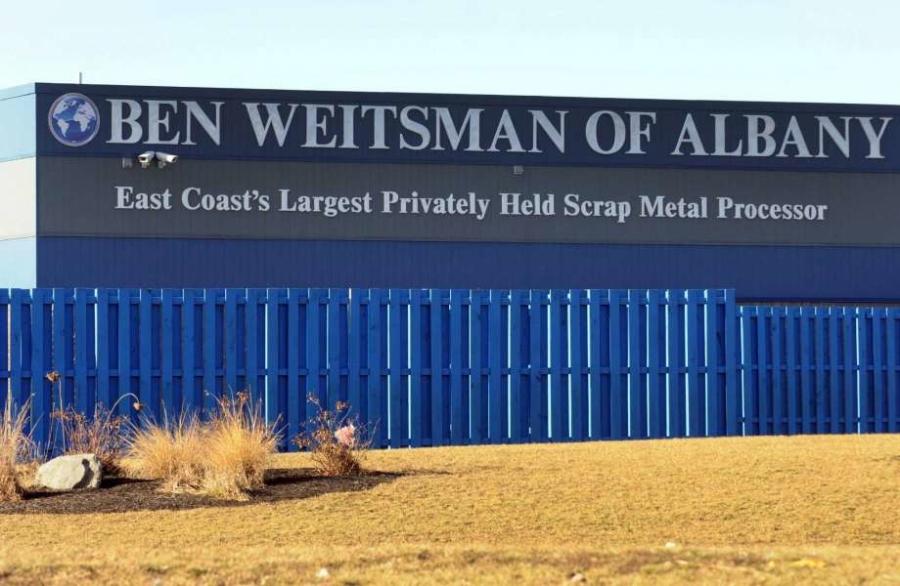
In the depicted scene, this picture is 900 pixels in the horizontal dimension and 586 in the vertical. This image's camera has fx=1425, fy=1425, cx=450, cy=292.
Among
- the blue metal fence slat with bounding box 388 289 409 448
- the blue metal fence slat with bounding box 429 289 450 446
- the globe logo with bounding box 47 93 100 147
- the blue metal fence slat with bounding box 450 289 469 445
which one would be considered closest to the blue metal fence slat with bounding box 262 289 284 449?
the blue metal fence slat with bounding box 388 289 409 448

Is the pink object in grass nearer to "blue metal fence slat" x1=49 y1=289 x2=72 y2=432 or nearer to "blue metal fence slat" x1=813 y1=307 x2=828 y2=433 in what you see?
"blue metal fence slat" x1=49 y1=289 x2=72 y2=432

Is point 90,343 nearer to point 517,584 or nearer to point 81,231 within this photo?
point 81,231

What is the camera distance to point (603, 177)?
24.9 m

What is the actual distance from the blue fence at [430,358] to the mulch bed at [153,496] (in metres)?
4.01

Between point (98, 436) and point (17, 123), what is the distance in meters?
10.8

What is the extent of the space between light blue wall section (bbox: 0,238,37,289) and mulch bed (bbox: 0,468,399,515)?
10736 mm

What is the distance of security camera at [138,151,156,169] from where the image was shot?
23.6 meters

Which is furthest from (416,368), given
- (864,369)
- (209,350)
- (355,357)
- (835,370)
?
(864,369)

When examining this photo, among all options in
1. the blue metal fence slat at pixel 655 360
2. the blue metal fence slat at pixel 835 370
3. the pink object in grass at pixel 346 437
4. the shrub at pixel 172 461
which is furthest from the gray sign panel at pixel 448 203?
the pink object in grass at pixel 346 437

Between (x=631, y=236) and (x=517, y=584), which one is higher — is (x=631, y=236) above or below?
above

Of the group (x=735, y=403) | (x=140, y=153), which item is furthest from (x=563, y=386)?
(x=140, y=153)

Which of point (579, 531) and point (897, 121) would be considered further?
point (897, 121)

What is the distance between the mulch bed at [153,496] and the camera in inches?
489

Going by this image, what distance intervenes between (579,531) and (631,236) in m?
14.0
